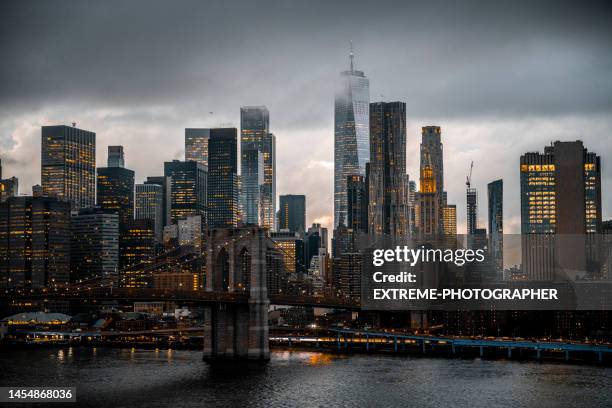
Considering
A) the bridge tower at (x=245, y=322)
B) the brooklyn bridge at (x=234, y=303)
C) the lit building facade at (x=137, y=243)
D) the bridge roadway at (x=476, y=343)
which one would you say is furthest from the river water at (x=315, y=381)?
the lit building facade at (x=137, y=243)

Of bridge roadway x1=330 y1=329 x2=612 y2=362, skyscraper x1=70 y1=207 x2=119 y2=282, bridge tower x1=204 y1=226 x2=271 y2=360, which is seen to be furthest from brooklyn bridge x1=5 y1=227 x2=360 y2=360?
skyscraper x1=70 y1=207 x2=119 y2=282

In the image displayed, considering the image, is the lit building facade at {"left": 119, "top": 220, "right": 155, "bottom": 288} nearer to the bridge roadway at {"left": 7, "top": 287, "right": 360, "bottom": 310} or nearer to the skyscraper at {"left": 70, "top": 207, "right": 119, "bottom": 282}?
the skyscraper at {"left": 70, "top": 207, "right": 119, "bottom": 282}

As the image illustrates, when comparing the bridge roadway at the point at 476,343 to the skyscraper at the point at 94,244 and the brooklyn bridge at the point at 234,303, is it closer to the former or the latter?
the brooklyn bridge at the point at 234,303

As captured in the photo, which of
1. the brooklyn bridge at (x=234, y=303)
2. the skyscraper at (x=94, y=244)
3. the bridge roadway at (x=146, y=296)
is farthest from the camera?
the skyscraper at (x=94, y=244)

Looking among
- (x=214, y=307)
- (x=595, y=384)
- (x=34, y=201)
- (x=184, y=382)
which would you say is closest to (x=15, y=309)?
(x=34, y=201)

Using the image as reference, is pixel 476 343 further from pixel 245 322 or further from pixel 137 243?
pixel 137 243

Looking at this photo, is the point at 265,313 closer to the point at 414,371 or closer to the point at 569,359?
the point at 414,371
